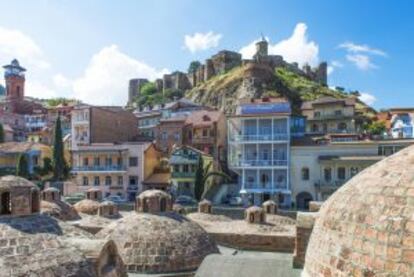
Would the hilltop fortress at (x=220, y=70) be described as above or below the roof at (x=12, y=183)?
above

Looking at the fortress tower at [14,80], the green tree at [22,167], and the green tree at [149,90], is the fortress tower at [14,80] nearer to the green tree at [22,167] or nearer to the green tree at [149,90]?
the green tree at [149,90]

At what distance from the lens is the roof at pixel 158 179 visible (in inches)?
2227

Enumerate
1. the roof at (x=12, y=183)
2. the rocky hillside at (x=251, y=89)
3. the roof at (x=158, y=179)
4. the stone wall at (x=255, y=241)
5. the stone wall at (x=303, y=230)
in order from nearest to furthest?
the stone wall at (x=303, y=230) < the roof at (x=12, y=183) < the stone wall at (x=255, y=241) < the roof at (x=158, y=179) < the rocky hillside at (x=251, y=89)

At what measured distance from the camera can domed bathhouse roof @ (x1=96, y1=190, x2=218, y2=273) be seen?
20969 mm

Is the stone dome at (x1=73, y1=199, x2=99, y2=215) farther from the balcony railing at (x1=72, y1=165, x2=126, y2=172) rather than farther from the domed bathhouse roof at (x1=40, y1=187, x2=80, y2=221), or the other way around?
the balcony railing at (x1=72, y1=165, x2=126, y2=172)

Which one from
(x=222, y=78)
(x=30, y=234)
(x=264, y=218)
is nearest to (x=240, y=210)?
(x=264, y=218)

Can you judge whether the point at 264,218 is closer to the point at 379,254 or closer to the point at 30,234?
the point at 30,234

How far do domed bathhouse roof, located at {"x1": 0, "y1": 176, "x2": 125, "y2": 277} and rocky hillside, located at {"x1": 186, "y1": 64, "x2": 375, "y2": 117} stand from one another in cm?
6585

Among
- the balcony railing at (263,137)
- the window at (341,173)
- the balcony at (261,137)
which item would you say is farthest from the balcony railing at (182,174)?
the window at (341,173)

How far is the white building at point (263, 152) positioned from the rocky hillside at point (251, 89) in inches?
1155

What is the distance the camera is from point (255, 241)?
27.9 metres

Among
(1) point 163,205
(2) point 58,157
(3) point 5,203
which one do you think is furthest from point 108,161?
(3) point 5,203

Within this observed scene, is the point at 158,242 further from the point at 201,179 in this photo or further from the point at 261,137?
the point at 201,179

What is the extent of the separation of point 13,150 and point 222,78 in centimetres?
4384
